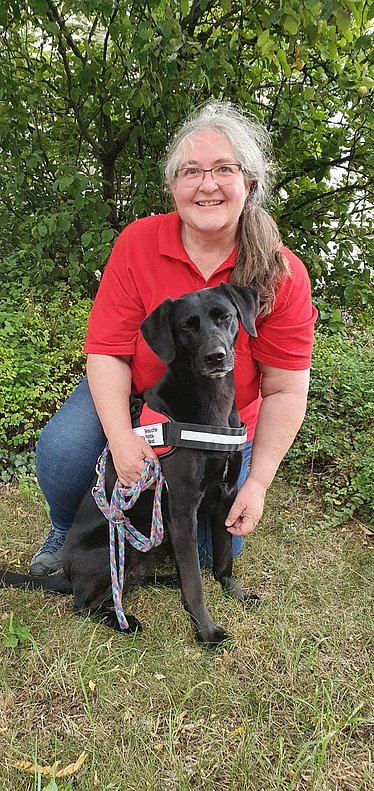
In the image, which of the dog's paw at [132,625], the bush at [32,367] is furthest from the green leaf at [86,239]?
the dog's paw at [132,625]

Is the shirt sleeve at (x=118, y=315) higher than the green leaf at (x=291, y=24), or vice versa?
the green leaf at (x=291, y=24)

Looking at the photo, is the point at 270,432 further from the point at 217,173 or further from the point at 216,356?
the point at 217,173

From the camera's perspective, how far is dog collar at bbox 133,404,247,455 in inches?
73.5

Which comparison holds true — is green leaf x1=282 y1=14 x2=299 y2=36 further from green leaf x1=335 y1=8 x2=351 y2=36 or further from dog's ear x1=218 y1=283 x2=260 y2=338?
dog's ear x1=218 y1=283 x2=260 y2=338

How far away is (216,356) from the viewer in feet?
5.79

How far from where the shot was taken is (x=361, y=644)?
203 cm

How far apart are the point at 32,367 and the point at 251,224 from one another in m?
1.85

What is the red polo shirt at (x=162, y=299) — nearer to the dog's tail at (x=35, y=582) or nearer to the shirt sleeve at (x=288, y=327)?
the shirt sleeve at (x=288, y=327)

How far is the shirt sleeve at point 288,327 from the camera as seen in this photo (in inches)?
80.2

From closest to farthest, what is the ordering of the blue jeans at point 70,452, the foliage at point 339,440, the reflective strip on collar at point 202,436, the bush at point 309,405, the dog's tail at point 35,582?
the reflective strip on collar at point 202,436 < the dog's tail at point 35,582 < the blue jeans at point 70,452 < the foliage at point 339,440 < the bush at point 309,405

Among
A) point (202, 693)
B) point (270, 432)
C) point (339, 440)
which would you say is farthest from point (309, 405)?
point (202, 693)

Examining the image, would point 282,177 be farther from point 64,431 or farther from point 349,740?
point 349,740

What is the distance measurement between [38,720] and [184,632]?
535mm

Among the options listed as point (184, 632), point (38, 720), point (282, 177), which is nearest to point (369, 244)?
point (282, 177)
